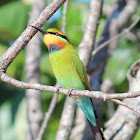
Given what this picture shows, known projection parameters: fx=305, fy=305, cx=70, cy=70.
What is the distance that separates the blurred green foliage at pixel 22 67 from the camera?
10.2 feet

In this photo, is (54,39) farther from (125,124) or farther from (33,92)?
(125,124)

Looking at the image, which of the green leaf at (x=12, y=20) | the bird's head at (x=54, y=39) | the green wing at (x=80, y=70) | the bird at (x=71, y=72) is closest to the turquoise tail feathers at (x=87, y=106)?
the bird at (x=71, y=72)

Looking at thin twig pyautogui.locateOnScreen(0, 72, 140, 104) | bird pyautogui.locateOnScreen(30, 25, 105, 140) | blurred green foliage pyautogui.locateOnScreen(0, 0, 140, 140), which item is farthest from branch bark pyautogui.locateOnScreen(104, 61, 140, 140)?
thin twig pyautogui.locateOnScreen(0, 72, 140, 104)

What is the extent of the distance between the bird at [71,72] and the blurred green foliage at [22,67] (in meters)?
0.69

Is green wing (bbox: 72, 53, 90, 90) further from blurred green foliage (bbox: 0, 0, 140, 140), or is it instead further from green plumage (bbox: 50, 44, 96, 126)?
blurred green foliage (bbox: 0, 0, 140, 140)

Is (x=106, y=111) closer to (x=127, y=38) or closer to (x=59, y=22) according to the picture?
(x=127, y=38)

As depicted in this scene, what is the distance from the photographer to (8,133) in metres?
3.05

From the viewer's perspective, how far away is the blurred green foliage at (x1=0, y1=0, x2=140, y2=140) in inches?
122

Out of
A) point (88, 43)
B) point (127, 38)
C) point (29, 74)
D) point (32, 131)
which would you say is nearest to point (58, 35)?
point (88, 43)

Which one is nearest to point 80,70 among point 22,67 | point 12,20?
point 22,67

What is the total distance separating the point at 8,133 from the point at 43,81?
662 mm

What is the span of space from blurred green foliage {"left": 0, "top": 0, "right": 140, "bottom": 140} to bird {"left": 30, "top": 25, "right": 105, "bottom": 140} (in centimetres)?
69

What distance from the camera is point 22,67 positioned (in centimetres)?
353

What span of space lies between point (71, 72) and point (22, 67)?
138cm
